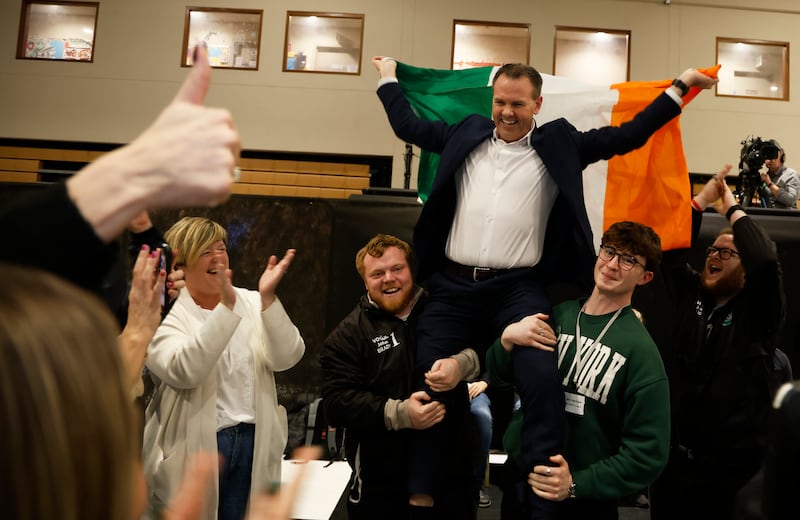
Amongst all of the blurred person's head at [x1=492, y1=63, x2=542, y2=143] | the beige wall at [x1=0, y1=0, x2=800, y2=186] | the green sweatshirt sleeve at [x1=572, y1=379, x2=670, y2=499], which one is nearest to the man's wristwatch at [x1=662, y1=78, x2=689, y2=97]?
the blurred person's head at [x1=492, y1=63, x2=542, y2=143]

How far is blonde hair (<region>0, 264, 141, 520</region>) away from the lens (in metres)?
0.56

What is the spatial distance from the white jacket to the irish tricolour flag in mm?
1270

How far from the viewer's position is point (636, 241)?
2.43 meters

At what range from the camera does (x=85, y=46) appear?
30.0 feet

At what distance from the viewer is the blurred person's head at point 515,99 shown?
250cm

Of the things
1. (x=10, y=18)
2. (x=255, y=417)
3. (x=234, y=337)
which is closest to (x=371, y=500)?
(x=255, y=417)

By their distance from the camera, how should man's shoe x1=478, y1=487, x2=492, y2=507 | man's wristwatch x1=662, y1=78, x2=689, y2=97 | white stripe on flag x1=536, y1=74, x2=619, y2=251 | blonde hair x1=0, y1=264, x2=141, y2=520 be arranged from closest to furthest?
blonde hair x1=0, y1=264, x2=141, y2=520, man's wristwatch x1=662, y1=78, x2=689, y2=97, white stripe on flag x1=536, y1=74, x2=619, y2=251, man's shoe x1=478, y1=487, x2=492, y2=507

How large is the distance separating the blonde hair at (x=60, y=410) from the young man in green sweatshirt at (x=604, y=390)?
1.75 metres

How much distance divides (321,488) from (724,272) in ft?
8.66

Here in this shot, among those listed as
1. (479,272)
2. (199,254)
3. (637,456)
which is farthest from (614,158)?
(199,254)

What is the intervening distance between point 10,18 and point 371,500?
30.6 ft

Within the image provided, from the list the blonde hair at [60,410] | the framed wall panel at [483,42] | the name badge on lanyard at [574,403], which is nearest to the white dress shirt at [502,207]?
the name badge on lanyard at [574,403]

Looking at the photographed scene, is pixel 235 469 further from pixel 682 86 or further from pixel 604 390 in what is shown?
pixel 682 86

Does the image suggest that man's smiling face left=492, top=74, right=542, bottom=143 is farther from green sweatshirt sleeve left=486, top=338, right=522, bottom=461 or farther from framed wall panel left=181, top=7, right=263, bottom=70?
framed wall panel left=181, top=7, right=263, bottom=70
